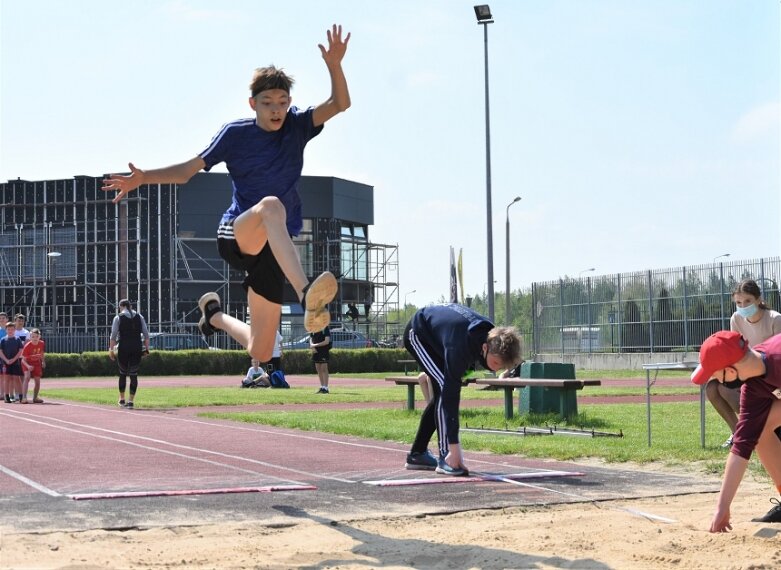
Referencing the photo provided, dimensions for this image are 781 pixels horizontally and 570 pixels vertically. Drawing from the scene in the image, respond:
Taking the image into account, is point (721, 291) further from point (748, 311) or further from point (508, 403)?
point (748, 311)

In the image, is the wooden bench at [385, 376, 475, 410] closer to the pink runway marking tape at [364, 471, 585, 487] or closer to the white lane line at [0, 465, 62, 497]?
the pink runway marking tape at [364, 471, 585, 487]

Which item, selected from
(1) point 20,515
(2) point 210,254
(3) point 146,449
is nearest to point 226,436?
(3) point 146,449

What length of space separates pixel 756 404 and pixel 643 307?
3785 centimetres

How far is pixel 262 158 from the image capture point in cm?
745

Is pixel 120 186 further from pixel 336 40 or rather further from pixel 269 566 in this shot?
pixel 269 566

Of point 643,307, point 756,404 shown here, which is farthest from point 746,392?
point 643,307

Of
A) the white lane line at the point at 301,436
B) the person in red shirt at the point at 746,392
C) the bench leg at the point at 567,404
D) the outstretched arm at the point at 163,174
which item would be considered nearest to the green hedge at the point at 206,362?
the white lane line at the point at 301,436

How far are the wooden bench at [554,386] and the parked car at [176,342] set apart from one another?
115 ft

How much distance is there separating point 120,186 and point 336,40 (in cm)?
178

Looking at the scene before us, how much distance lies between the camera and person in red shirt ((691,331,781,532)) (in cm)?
611

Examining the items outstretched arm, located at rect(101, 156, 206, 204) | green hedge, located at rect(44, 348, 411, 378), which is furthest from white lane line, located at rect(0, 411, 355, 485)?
green hedge, located at rect(44, 348, 411, 378)

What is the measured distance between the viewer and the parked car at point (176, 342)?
49.7 meters

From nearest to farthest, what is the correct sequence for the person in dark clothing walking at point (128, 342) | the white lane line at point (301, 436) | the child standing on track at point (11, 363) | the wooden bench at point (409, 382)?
1. the white lane line at point (301, 436)
2. the wooden bench at point (409, 382)
3. the person in dark clothing walking at point (128, 342)
4. the child standing on track at point (11, 363)

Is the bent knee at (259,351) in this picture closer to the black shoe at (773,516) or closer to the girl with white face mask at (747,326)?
the black shoe at (773,516)
